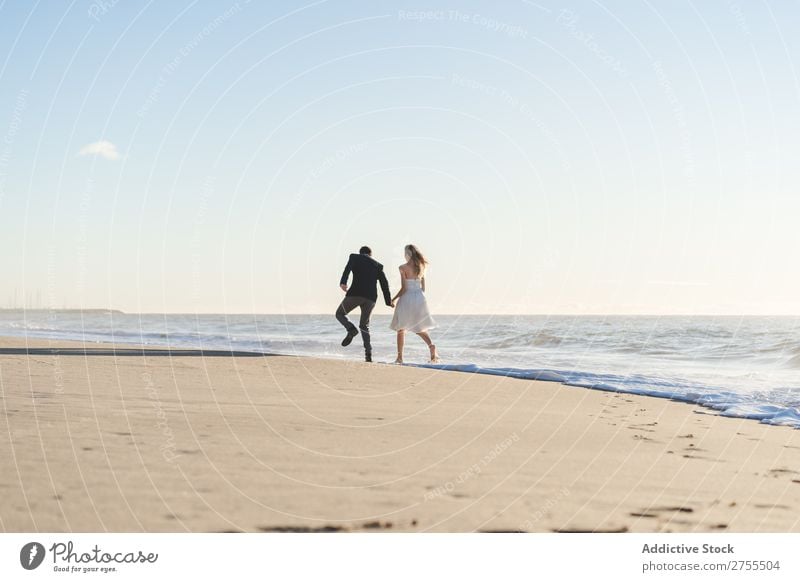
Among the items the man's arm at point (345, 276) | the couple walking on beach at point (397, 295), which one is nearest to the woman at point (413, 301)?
the couple walking on beach at point (397, 295)

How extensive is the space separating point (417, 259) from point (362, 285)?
1.29 metres

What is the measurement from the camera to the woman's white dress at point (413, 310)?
49.3 feet

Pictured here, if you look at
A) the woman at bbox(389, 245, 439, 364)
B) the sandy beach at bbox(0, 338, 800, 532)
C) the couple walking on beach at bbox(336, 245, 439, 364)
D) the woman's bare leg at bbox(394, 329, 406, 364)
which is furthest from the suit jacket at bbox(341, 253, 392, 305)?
the sandy beach at bbox(0, 338, 800, 532)

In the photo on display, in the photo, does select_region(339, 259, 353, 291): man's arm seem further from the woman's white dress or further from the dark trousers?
the woman's white dress

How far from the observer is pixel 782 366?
15992 millimetres

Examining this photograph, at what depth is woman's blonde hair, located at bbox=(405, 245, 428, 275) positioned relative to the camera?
15070 mm

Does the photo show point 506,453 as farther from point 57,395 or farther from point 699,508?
point 57,395

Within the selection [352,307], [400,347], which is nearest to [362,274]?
[352,307]

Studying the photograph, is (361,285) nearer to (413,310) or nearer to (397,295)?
(397,295)

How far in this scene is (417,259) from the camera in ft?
49.6

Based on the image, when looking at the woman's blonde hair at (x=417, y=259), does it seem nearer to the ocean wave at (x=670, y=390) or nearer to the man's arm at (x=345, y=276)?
the man's arm at (x=345, y=276)
